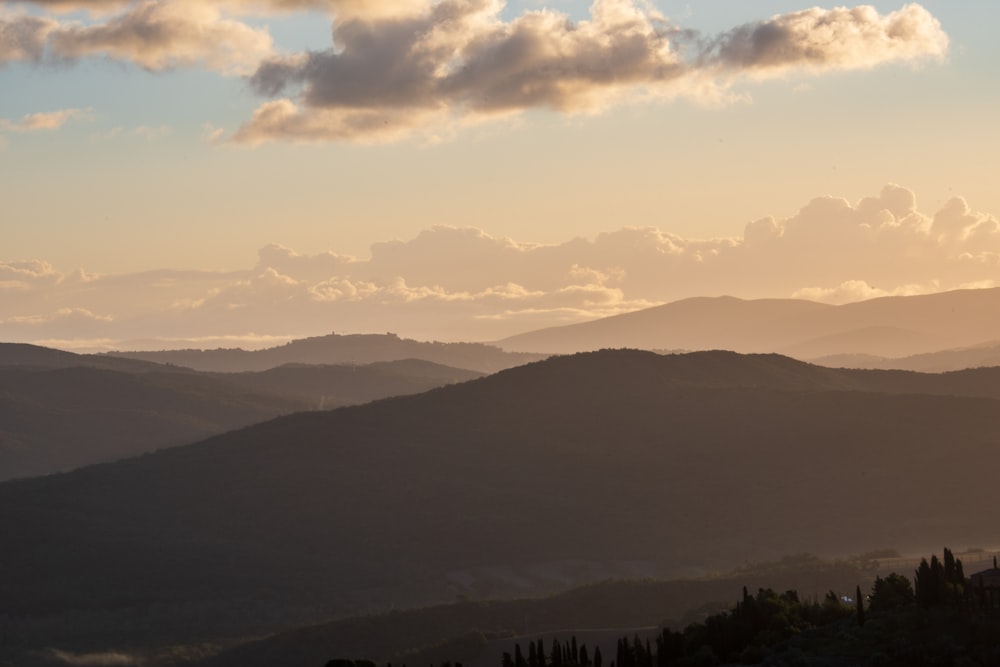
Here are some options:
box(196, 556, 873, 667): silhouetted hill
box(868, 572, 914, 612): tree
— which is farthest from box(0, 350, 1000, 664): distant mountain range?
box(868, 572, 914, 612): tree

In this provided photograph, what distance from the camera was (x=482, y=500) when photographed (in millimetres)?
141125

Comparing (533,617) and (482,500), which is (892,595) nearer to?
(533,617)

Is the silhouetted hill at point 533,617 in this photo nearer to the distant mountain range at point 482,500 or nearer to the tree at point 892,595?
the distant mountain range at point 482,500

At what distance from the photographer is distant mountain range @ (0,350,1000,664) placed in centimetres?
11531

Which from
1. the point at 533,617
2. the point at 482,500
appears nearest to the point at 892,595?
the point at 533,617

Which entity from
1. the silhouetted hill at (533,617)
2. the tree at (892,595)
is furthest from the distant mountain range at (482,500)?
the tree at (892,595)

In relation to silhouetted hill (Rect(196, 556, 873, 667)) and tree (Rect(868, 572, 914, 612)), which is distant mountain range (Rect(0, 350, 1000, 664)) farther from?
tree (Rect(868, 572, 914, 612))

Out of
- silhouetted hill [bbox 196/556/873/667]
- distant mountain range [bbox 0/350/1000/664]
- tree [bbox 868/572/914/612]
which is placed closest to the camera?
tree [bbox 868/572/914/612]

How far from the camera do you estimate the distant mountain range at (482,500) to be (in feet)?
378

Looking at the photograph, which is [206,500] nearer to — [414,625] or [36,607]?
[36,607]

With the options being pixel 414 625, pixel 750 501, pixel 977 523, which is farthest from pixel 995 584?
pixel 750 501

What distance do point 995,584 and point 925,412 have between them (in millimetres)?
111899

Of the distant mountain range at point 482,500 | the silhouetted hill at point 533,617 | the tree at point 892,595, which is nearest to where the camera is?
the tree at point 892,595

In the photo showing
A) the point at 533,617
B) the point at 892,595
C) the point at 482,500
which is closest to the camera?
the point at 892,595
